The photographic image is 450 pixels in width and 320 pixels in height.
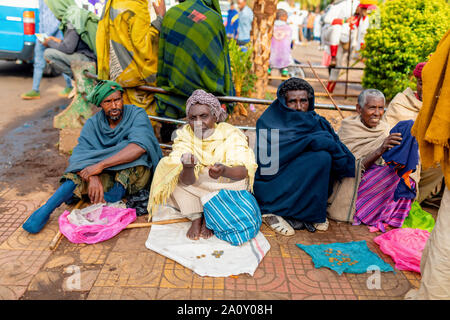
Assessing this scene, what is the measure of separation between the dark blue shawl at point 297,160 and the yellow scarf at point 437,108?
108cm

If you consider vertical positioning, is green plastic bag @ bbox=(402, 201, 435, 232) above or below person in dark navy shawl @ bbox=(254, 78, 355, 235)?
below

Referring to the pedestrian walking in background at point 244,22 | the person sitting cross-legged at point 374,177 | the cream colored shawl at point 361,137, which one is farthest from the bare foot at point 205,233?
the pedestrian walking in background at point 244,22

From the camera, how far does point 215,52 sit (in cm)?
442

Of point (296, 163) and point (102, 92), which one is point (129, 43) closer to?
point (102, 92)

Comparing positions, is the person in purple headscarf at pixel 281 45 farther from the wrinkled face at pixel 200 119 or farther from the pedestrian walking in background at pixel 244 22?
the wrinkled face at pixel 200 119

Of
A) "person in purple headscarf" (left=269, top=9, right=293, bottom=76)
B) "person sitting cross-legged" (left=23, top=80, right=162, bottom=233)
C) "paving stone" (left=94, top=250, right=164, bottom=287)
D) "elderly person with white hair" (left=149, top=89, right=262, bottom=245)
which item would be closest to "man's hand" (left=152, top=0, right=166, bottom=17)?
"person sitting cross-legged" (left=23, top=80, right=162, bottom=233)

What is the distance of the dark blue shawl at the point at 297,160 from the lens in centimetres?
334

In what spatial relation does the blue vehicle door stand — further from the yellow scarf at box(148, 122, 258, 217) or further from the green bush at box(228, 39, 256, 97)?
the yellow scarf at box(148, 122, 258, 217)

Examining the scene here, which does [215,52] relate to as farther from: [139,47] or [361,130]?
[361,130]

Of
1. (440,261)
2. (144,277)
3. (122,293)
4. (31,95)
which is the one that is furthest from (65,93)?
(440,261)

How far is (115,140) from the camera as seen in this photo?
Answer: 3695mm

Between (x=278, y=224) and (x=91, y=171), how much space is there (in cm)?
174

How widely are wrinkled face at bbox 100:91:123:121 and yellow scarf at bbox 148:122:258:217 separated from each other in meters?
0.73

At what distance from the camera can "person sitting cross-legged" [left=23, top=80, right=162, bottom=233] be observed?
3.48 meters
